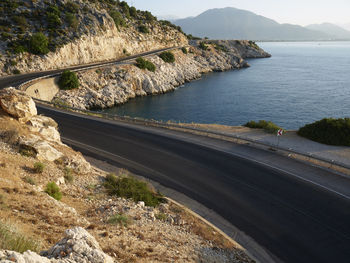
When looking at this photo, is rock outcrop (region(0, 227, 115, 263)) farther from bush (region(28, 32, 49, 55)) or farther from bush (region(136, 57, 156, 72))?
bush (region(136, 57, 156, 72))

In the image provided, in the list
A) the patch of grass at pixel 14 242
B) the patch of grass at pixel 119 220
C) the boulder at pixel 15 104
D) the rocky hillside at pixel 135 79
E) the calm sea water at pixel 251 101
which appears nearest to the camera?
the patch of grass at pixel 14 242

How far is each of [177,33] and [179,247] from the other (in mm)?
119063

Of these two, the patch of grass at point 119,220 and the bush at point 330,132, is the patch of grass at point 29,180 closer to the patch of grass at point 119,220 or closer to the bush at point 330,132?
the patch of grass at point 119,220

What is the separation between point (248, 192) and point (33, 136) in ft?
47.8

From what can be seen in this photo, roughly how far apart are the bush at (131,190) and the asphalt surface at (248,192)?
8.64ft

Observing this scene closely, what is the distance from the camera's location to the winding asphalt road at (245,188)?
13055 mm

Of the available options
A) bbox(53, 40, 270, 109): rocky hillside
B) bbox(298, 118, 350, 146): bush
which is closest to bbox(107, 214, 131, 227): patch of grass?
bbox(298, 118, 350, 146): bush

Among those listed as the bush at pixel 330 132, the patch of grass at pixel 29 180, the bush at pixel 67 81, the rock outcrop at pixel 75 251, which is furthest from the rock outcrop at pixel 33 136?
the bush at pixel 67 81

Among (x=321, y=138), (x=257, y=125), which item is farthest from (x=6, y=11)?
(x=321, y=138)

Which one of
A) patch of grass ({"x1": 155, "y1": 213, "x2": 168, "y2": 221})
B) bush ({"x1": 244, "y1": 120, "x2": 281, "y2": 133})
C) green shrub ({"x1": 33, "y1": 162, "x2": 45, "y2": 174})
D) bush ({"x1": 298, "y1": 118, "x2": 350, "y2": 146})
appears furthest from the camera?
bush ({"x1": 244, "y1": 120, "x2": 281, "y2": 133})

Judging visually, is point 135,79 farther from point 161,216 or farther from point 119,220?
point 119,220

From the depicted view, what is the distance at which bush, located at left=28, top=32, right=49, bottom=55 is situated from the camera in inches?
2129

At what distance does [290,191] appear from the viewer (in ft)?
57.0

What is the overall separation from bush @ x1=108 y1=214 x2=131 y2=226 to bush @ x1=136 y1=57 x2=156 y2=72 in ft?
202
